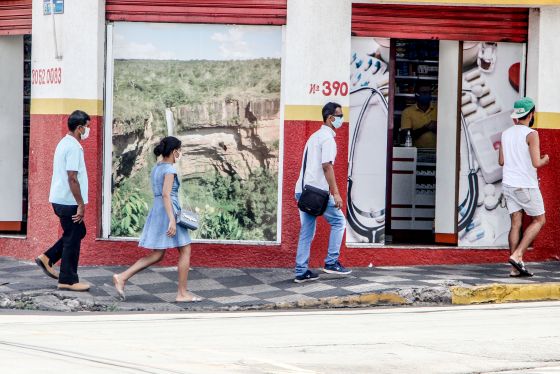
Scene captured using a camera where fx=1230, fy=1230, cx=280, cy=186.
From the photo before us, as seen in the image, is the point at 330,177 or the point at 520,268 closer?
the point at 330,177


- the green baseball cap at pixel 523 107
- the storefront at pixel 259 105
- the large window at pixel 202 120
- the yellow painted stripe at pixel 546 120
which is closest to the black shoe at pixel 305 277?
the storefront at pixel 259 105

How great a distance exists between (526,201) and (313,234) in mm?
2499

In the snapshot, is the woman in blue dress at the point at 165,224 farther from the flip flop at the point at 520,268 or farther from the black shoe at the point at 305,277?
the flip flop at the point at 520,268

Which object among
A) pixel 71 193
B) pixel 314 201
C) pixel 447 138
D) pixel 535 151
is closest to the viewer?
pixel 71 193

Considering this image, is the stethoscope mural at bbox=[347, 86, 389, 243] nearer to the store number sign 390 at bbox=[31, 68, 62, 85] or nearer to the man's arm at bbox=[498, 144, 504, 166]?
the man's arm at bbox=[498, 144, 504, 166]

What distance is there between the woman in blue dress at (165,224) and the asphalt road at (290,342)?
89cm

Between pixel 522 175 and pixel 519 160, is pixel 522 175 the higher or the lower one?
the lower one

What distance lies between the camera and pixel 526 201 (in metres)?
14.1

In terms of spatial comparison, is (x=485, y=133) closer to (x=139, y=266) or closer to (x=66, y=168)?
(x=139, y=266)

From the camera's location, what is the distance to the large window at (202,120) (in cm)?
1462

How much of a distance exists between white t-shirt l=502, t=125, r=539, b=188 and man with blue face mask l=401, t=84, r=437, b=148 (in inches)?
77.6

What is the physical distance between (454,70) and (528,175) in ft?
6.53

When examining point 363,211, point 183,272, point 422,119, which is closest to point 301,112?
point 363,211

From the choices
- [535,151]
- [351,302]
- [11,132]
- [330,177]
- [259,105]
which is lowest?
[351,302]
